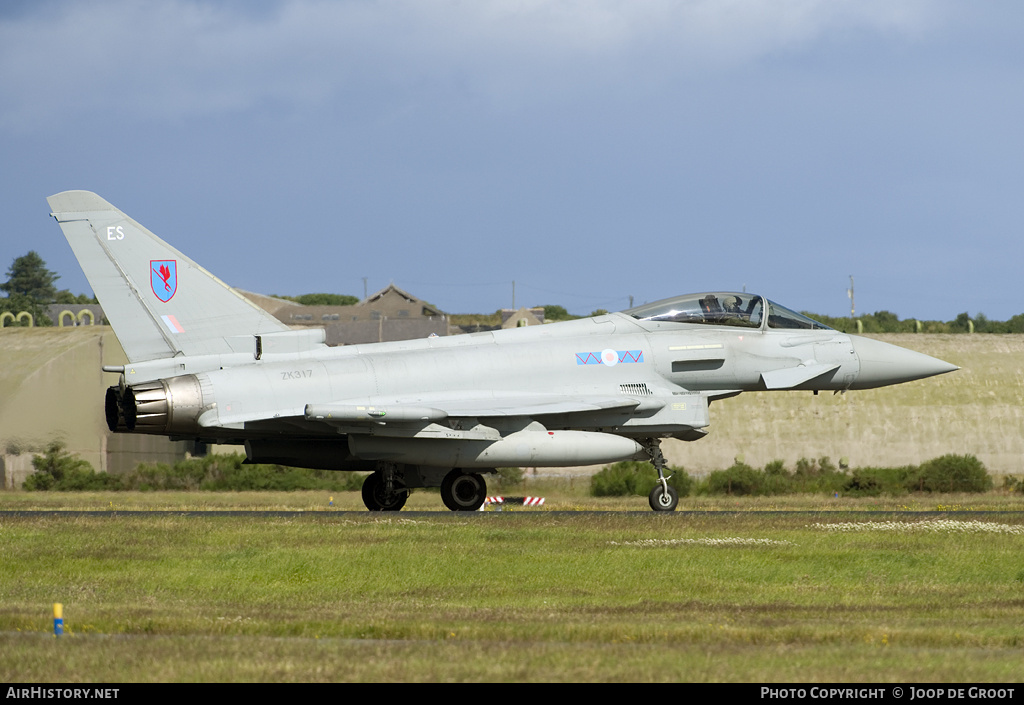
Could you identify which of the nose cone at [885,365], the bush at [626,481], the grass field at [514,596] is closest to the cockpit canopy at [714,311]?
the nose cone at [885,365]

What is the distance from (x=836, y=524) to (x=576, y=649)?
9.64 meters

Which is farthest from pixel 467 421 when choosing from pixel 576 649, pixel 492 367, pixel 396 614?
pixel 576 649

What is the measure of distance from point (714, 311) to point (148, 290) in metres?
10.1

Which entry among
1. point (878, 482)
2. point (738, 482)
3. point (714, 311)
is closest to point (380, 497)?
point (714, 311)

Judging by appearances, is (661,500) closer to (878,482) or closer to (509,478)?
(509,478)

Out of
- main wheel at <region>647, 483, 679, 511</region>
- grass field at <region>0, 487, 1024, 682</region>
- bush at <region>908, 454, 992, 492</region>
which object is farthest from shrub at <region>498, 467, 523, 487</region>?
grass field at <region>0, 487, 1024, 682</region>

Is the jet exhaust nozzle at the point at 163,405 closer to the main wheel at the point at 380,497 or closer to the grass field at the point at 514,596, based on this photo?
the grass field at the point at 514,596

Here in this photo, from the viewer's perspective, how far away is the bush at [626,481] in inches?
1316

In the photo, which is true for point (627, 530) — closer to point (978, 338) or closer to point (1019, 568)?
point (1019, 568)

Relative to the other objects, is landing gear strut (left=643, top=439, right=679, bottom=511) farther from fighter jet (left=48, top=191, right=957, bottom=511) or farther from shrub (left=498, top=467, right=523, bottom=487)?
shrub (left=498, top=467, right=523, bottom=487)

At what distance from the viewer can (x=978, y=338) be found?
42.1 m

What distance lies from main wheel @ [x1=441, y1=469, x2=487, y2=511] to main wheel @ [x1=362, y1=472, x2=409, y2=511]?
0.86 meters

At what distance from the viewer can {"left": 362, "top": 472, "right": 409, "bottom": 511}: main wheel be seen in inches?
810
